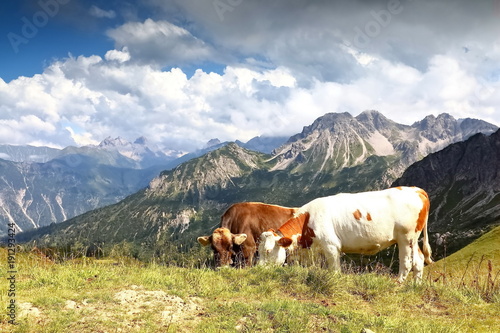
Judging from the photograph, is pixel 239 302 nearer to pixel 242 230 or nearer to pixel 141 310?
pixel 141 310

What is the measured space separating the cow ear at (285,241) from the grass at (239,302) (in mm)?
2069

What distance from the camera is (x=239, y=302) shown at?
8727 millimetres

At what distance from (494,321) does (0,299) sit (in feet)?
39.8

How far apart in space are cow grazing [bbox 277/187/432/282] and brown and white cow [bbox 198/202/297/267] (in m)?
2.51

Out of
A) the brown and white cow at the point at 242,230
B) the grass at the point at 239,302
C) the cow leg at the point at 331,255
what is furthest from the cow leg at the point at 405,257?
the brown and white cow at the point at 242,230

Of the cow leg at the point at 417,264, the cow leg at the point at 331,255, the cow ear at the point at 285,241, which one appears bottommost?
the cow leg at the point at 417,264

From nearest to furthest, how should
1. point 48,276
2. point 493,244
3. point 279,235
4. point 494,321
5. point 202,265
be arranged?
point 494,321, point 48,276, point 202,265, point 279,235, point 493,244

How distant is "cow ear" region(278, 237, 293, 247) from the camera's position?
44.5ft

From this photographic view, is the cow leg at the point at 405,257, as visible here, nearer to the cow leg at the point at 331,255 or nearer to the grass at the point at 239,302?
the grass at the point at 239,302

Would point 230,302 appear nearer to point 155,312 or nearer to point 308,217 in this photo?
point 155,312

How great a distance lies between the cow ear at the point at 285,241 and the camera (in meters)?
13.6

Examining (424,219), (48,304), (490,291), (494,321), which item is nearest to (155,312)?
(48,304)

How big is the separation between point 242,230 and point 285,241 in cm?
420

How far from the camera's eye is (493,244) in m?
87.3
